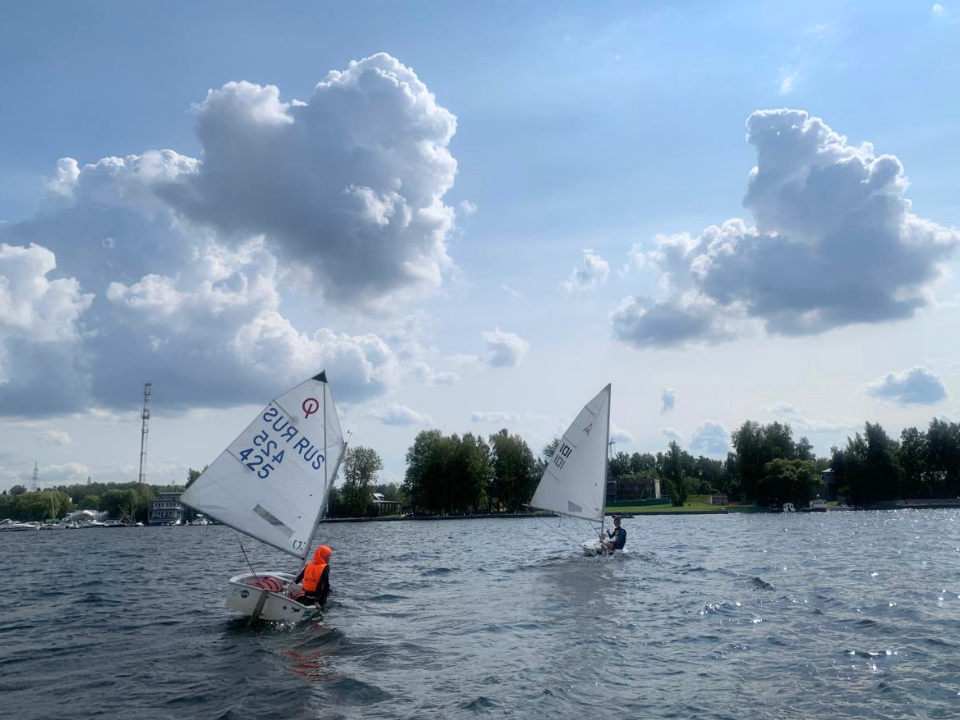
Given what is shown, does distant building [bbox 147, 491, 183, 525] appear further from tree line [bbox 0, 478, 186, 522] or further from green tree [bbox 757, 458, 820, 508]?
green tree [bbox 757, 458, 820, 508]

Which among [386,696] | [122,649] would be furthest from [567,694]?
[122,649]

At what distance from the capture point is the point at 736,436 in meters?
118

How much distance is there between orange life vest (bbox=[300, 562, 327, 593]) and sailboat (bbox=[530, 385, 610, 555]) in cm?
1762

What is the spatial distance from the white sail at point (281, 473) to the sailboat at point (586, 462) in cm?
1746

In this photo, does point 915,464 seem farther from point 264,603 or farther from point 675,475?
point 264,603

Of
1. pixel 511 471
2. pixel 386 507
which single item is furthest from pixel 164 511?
pixel 511 471

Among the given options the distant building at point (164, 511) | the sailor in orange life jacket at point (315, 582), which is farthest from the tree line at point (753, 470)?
the sailor in orange life jacket at point (315, 582)

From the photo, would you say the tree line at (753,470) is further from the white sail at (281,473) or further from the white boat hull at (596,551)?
the white sail at (281,473)

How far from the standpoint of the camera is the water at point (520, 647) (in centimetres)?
1232

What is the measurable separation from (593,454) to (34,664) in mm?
26035

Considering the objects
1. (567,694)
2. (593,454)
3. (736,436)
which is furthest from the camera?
(736,436)

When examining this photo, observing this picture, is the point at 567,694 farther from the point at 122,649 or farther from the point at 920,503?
the point at 920,503

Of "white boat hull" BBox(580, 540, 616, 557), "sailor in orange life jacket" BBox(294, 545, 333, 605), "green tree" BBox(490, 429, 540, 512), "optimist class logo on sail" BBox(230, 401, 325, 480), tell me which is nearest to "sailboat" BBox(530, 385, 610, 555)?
"white boat hull" BBox(580, 540, 616, 557)

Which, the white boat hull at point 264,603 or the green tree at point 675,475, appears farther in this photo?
the green tree at point 675,475
